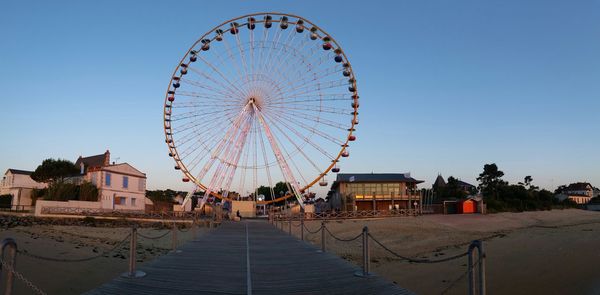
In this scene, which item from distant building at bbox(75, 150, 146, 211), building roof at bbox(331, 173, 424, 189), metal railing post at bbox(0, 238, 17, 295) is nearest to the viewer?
metal railing post at bbox(0, 238, 17, 295)

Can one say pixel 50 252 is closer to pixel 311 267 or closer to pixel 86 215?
pixel 311 267

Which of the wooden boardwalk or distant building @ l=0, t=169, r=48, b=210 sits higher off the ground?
distant building @ l=0, t=169, r=48, b=210

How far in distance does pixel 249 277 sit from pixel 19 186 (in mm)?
62918

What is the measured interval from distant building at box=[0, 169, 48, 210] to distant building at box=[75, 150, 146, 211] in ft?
26.9

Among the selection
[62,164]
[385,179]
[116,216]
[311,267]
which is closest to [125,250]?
[311,267]

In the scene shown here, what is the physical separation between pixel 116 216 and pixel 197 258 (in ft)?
108

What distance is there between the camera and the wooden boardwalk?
7.43 meters

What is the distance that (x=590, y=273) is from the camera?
38.2 ft

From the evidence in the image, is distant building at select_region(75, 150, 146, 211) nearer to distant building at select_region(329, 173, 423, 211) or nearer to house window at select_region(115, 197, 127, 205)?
house window at select_region(115, 197, 127, 205)

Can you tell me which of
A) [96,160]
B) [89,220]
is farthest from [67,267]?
[96,160]

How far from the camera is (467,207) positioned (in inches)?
2004

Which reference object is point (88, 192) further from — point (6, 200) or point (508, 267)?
point (508, 267)

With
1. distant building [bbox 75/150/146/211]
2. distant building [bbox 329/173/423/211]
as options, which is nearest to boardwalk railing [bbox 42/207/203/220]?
distant building [bbox 75/150/146/211]

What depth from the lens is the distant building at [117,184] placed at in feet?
162
